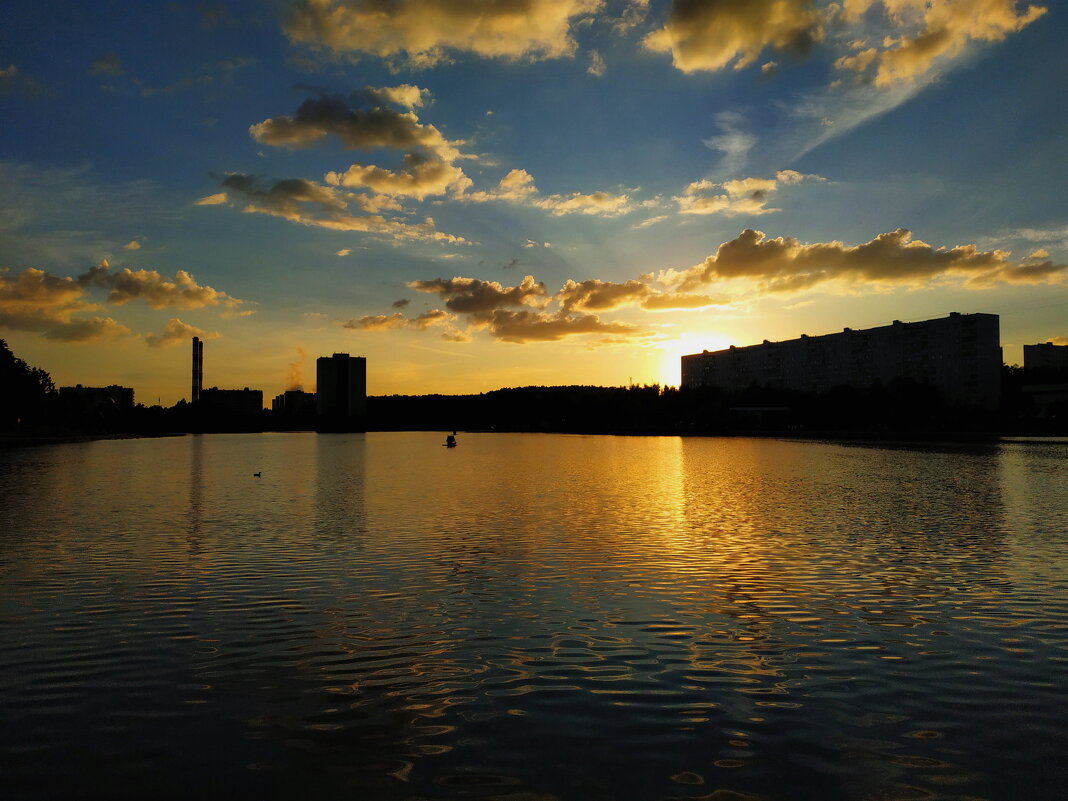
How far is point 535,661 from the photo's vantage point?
38.6ft

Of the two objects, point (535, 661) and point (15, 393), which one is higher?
point (15, 393)

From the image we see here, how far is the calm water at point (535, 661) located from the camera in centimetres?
795

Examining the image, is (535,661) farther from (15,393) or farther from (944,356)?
(944,356)

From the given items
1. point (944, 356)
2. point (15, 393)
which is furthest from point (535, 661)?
point (944, 356)

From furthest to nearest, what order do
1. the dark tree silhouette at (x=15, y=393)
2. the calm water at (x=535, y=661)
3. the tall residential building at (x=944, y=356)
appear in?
the tall residential building at (x=944, y=356) → the dark tree silhouette at (x=15, y=393) → the calm water at (x=535, y=661)

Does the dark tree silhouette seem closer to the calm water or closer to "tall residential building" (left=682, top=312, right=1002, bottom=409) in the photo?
the calm water

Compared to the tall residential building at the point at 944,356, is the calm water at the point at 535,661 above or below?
below

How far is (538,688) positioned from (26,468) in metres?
69.7

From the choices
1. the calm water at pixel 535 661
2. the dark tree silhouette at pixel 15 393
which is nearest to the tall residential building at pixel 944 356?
the calm water at pixel 535 661

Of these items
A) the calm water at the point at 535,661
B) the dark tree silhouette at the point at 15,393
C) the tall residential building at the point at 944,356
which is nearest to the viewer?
the calm water at the point at 535,661

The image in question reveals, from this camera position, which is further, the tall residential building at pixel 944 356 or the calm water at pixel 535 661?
the tall residential building at pixel 944 356

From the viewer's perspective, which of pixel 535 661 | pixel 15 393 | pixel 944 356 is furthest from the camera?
pixel 944 356

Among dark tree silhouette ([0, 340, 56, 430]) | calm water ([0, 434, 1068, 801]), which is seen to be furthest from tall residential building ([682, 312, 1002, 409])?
dark tree silhouette ([0, 340, 56, 430])

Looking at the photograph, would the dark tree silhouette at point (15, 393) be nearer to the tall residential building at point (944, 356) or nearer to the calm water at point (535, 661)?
the calm water at point (535, 661)
